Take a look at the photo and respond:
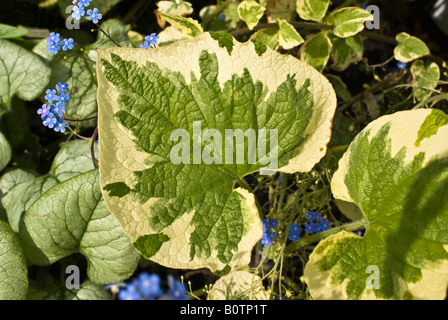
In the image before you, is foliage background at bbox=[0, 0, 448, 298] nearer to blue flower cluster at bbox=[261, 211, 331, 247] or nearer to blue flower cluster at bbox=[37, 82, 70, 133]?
blue flower cluster at bbox=[261, 211, 331, 247]

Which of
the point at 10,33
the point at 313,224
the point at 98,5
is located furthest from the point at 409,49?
the point at 10,33

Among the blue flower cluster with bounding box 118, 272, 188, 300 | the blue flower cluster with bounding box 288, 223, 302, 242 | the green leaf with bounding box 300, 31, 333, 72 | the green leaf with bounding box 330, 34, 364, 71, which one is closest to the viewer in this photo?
the blue flower cluster with bounding box 118, 272, 188, 300

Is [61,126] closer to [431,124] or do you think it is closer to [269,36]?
[269,36]

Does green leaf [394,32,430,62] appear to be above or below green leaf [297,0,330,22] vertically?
below

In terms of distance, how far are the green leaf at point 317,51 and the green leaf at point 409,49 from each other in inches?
11.0

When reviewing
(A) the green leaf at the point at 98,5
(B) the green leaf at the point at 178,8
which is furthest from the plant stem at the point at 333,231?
(A) the green leaf at the point at 98,5

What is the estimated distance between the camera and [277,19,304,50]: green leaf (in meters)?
1.22

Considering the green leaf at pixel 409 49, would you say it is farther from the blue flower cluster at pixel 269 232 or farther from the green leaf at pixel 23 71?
the green leaf at pixel 23 71

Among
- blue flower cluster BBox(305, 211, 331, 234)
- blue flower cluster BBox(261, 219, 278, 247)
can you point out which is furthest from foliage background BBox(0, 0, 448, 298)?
blue flower cluster BBox(261, 219, 278, 247)

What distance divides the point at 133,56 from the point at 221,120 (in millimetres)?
231

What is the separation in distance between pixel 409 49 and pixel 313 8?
0.38 metres

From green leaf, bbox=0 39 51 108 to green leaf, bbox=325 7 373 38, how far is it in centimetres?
90

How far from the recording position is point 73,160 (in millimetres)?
1322

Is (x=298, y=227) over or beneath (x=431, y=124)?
beneath
